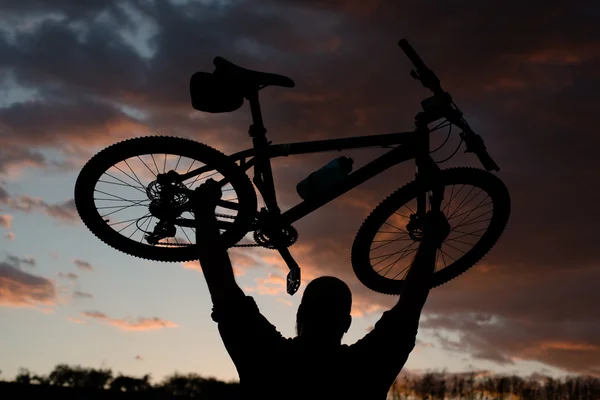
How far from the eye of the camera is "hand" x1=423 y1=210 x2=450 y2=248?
8.46 feet

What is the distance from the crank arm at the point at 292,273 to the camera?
588cm

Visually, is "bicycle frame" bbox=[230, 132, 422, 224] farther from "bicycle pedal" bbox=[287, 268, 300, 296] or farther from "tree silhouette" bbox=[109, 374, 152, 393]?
"tree silhouette" bbox=[109, 374, 152, 393]

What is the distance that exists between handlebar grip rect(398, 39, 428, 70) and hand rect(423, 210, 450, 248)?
3.16m

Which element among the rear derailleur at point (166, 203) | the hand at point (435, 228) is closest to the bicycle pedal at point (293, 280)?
the rear derailleur at point (166, 203)

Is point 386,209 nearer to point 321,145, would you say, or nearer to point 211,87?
point 321,145

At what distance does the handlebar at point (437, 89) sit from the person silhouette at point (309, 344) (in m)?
3.75

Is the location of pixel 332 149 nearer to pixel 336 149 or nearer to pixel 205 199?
pixel 336 149

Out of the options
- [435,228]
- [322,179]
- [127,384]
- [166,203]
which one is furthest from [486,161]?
[127,384]

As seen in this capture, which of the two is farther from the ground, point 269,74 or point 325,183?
point 269,74

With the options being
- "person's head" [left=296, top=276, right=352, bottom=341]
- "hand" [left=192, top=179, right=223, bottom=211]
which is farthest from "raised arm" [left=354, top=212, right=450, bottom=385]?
"hand" [left=192, top=179, right=223, bottom=211]

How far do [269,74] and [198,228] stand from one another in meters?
3.53

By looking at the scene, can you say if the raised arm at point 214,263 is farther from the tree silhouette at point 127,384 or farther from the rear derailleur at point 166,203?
the tree silhouette at point 127,384

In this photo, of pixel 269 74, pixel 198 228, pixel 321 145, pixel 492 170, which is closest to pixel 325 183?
pixel 321 145

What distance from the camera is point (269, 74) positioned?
571cm
